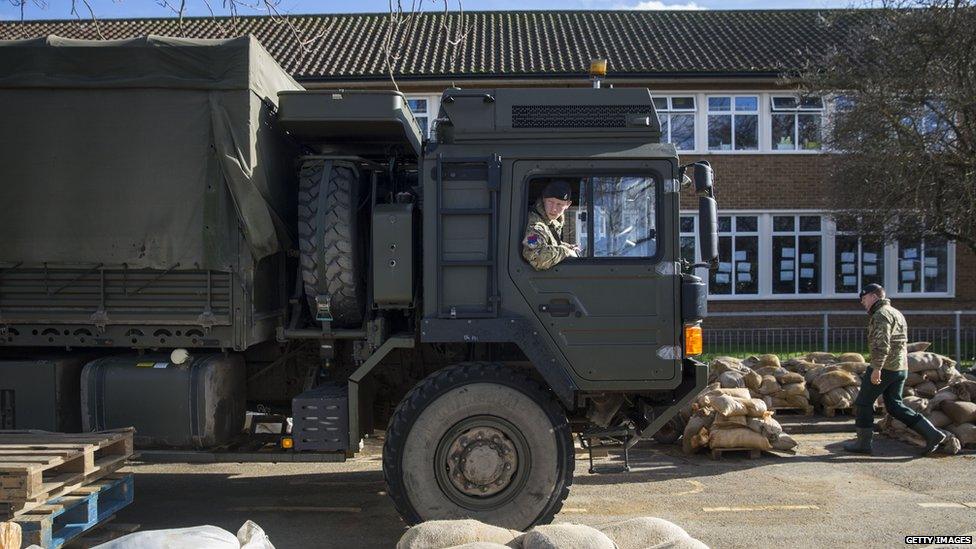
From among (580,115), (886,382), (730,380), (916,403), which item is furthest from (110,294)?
(916,403)

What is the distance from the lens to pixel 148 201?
5.62 meters

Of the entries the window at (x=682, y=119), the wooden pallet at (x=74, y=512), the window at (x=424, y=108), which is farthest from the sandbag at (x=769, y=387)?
the window at (x=424, y=108)

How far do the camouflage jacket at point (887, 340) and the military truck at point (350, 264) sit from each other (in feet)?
13.0

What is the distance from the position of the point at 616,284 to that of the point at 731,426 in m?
3.55

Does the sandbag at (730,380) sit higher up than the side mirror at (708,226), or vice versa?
the side mirror at (708,226)

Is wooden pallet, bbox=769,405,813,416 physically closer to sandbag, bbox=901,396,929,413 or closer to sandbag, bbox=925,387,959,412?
sandbag, bbox=901,396,929,413

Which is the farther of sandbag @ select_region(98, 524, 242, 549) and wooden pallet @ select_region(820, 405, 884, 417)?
wooden pallet @ select_region(820, 405, 884, 417)

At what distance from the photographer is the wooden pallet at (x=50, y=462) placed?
14.3ft

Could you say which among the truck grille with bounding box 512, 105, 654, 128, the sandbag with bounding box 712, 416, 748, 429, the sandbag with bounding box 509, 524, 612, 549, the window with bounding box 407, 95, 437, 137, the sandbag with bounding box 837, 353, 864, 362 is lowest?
the sandbag with bounding box 712, 416, 748, 429

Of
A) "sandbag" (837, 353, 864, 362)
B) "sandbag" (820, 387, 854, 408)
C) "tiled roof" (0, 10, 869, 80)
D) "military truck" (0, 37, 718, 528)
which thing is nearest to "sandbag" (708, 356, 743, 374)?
"sandbag" (820, 387, 854, 408)

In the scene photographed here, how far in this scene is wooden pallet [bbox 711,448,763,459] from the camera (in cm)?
823

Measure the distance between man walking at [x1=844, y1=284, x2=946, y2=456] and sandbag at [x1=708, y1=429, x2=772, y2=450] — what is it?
1.22m

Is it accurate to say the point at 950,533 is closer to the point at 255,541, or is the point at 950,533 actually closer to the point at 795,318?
the point at 255,541

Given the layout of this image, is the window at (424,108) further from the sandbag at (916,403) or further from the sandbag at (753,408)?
the sandbag at (916,403)
